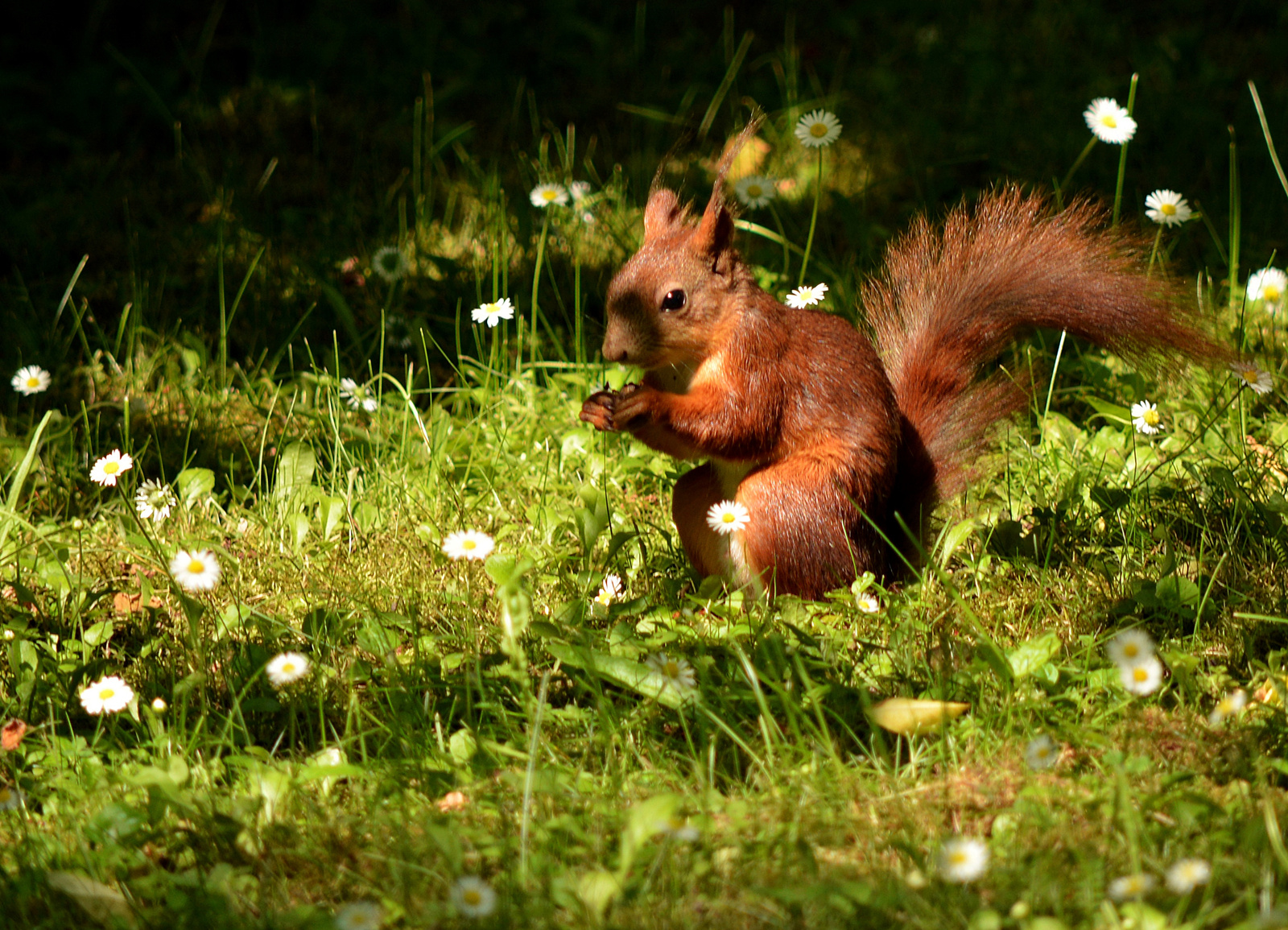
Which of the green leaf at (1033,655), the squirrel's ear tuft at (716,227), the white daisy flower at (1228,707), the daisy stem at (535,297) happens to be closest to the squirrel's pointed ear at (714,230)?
the squirrel's ear tuft at (716,227)

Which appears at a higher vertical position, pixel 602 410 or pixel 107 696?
pixel 602 410

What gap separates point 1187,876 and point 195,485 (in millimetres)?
1936

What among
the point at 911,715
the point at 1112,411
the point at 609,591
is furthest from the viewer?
the point at 1112,411

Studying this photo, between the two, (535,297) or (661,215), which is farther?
(535,297)

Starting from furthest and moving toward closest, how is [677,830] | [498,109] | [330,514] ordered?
[498,109] < [330,514] < [677,830]

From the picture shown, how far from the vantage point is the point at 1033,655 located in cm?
178

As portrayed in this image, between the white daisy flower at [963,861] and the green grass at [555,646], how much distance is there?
31 millimetres

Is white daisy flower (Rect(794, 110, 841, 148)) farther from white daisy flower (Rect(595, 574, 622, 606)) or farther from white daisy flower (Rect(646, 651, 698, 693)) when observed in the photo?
white daisy flower (Rect(646, 651, 698, 693))

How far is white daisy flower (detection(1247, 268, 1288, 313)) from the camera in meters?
2.68

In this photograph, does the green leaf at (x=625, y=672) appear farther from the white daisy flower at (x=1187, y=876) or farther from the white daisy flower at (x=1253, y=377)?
the white daisy flower at (x=1253, y=377)

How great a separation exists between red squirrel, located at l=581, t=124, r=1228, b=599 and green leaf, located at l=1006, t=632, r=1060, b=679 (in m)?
0.34

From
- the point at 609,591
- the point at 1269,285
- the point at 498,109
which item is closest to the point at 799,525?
the point at 609,591

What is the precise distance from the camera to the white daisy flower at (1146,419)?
7.67ft

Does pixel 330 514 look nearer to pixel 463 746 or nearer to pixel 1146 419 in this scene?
pixel 463 746
